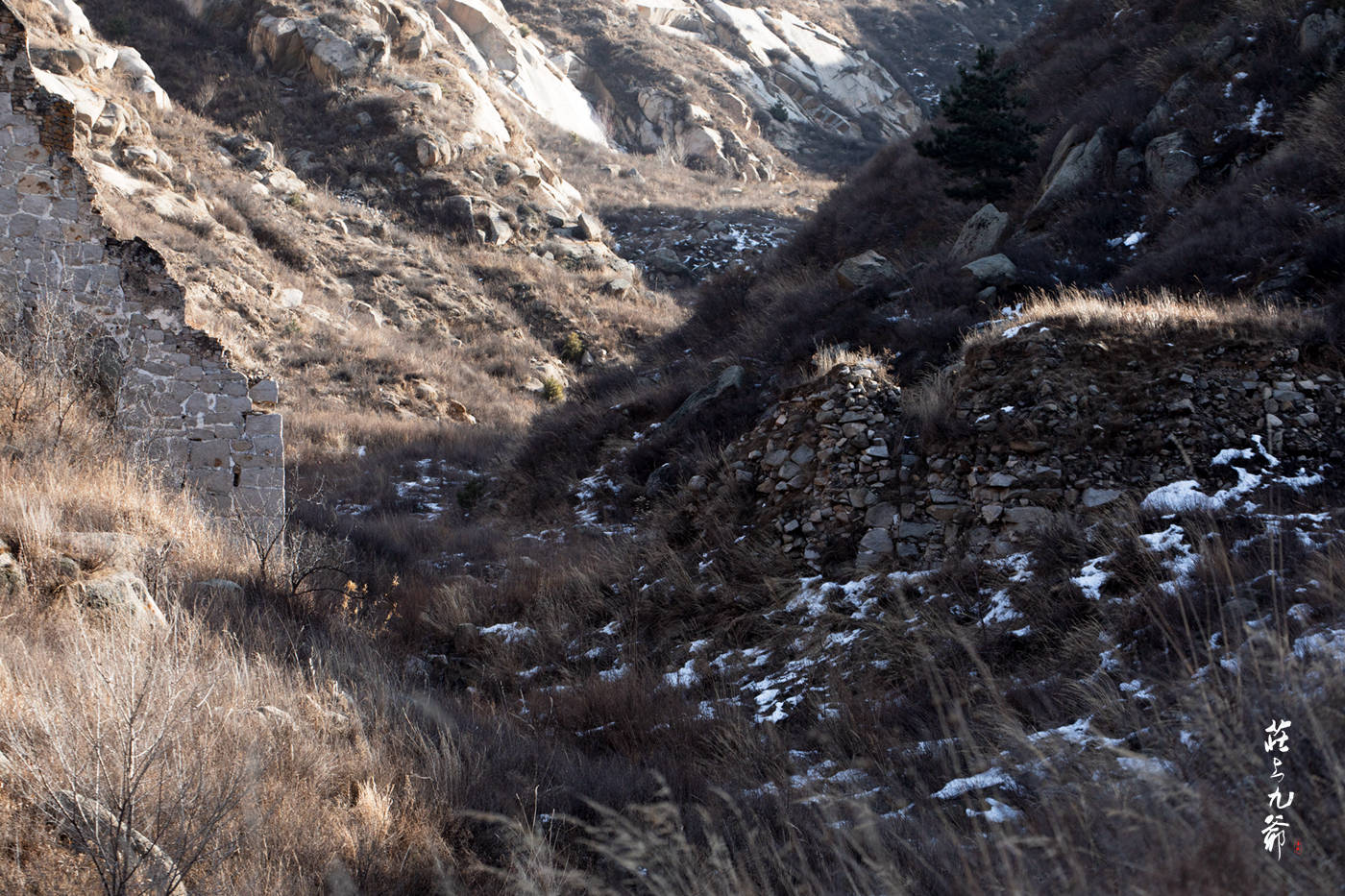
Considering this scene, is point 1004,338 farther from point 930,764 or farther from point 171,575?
point 171,575

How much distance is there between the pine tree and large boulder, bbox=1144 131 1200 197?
239 cm

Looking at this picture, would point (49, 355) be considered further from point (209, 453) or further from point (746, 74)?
point (746, 74)

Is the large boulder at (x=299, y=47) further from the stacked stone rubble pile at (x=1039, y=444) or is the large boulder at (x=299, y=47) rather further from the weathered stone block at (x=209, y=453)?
the stacked stone rubble pile at (x=1039, y=444)

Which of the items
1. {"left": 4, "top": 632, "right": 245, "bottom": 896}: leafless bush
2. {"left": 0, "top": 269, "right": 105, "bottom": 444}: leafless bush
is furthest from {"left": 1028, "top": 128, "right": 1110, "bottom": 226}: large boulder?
{"left": 4, "top": 632, "right": 245, "bottom": 896}: leafless bush

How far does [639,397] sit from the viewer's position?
13000mm

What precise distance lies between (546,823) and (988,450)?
4689 mm

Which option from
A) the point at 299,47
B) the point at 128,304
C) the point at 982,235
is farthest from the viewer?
the point at 299,47

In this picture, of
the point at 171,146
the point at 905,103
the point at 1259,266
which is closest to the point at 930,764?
the point at 1259,266

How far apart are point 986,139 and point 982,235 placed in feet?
8.92

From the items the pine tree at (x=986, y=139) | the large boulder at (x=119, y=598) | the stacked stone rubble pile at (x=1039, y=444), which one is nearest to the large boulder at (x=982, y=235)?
the pine tree at (x=986, y=139)

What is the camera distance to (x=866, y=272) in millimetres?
12539

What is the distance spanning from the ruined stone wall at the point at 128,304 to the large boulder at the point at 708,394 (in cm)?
489

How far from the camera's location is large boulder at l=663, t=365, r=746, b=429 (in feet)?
36.0

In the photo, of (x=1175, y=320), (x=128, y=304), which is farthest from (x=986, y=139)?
(x=128, y=304)
